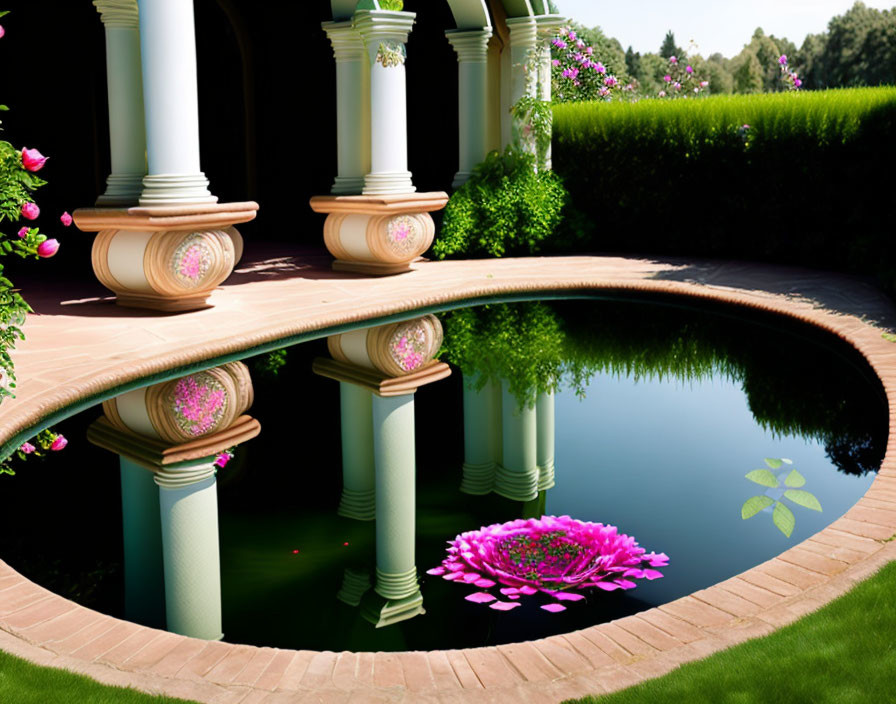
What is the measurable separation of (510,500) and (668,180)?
10224 millimetres

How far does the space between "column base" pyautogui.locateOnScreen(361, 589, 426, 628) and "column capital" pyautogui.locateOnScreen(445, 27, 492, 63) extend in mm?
11434

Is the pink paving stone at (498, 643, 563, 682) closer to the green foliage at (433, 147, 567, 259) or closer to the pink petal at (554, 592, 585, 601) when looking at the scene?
the pink petal at (554, 592, 585, 601)

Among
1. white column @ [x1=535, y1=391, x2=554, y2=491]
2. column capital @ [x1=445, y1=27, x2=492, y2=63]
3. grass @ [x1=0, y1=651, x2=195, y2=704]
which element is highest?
column capital @ [x1=445, y1=27, x2=492, y2=63]

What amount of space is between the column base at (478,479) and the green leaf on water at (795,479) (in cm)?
166

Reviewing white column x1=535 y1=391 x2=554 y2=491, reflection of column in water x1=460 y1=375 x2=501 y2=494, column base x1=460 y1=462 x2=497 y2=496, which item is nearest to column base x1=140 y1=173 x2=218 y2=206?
reflection of column in water x1=460 y1=375 x2=501 y2=494

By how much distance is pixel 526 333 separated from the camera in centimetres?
977

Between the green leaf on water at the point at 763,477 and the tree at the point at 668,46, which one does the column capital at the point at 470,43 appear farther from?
the tree at the point at 668,46

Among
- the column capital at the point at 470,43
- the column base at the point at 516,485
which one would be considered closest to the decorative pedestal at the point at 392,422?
the column base at the point at 516,485

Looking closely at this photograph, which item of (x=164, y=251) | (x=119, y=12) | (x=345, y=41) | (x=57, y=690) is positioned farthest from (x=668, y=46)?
(x=57, y=690)

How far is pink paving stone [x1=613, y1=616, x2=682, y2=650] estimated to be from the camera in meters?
3.36

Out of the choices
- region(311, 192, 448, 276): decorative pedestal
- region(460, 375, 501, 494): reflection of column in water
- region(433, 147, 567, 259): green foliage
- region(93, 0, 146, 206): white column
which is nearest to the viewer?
region(460, 375, 501, 494): reflection of column in water

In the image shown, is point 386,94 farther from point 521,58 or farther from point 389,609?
point 389,609

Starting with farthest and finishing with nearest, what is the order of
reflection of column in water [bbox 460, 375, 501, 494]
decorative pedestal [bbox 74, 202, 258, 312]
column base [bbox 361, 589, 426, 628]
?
decorative pedestal [bbox 74, 202, 258, 312]
reflection of column in water [bbox 460, 375, 501, 494]
column base [bbox 361, 589, 426, 628]

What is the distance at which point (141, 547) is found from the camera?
15.5 feet
